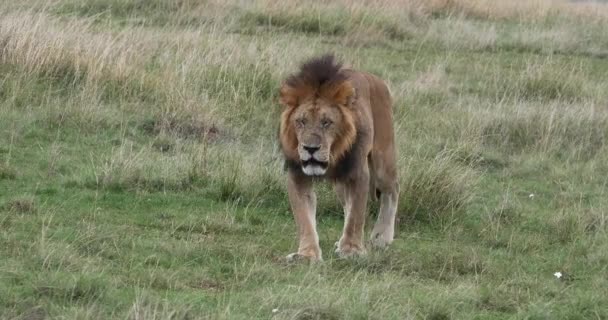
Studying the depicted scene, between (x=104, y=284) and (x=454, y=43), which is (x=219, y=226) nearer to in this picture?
(x=104, y=284)

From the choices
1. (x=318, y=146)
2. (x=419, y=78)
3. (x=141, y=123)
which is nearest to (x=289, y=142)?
(x=318, y=146)

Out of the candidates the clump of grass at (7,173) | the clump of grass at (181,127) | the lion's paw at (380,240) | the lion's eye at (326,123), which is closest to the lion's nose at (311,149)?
the lion's eye at (326,123)

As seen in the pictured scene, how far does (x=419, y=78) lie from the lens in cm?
1351

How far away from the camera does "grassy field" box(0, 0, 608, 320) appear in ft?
19.8

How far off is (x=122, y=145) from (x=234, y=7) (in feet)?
27.4

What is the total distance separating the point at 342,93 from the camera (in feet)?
22.5

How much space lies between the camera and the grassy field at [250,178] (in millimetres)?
6031

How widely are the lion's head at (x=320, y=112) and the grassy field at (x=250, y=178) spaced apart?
2.07 ft

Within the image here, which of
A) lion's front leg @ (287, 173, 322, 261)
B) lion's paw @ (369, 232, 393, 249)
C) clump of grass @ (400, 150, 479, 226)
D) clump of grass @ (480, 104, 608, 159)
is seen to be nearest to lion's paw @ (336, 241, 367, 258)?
lion's front leg @ (287, 173, 322, 261)

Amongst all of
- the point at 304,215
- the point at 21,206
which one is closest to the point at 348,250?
the point at 304,215

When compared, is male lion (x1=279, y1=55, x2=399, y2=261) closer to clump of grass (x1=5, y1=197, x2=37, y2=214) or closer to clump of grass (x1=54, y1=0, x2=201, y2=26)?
clump of grass (x1=5, y1=197, x2=37, y2=214)

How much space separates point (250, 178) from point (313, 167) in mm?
1910

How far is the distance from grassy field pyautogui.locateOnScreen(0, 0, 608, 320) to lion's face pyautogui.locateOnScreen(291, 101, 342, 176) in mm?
573

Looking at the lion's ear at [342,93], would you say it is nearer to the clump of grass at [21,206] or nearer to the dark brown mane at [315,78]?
the dark brown mane at [315,78]
